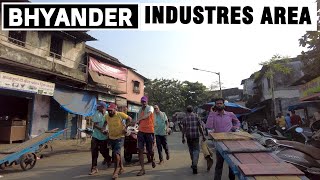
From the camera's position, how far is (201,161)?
9.70m

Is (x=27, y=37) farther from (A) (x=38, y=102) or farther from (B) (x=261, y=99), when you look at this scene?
(B) (x=261, y=99)

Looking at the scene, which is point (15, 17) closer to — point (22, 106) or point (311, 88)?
point (22, 106)

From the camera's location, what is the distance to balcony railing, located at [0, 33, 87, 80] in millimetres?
15373

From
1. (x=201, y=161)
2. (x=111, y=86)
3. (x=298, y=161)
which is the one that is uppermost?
(x=111, y=86)

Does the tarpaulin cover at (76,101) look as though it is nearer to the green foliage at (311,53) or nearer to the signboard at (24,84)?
the signboard at (24,84)

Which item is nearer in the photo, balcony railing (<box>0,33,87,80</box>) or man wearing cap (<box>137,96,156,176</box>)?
man wearing cap (<box>137,96,156,176</box>)

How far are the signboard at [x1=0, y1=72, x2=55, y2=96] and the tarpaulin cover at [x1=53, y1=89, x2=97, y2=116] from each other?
0.89 metres

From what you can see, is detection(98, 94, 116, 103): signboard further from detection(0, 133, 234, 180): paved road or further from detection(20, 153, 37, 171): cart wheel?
detection(20, 153, 37, 171): cart wheel

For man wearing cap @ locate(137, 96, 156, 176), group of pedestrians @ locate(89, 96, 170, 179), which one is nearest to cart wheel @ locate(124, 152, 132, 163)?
group of pedestrians @ locate(89, 96, 170, 179)

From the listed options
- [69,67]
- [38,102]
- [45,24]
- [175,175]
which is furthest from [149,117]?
[69,67]

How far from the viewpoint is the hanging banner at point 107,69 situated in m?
22.0

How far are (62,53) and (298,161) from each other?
17.0 m

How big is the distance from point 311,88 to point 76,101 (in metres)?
13.9

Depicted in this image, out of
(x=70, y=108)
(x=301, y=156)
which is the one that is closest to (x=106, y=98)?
(x=70, y=108)
